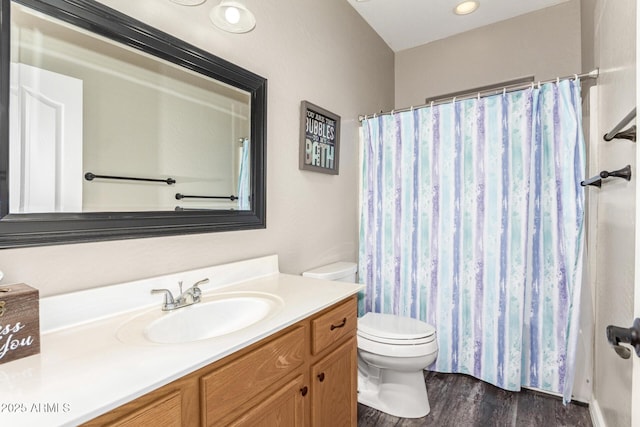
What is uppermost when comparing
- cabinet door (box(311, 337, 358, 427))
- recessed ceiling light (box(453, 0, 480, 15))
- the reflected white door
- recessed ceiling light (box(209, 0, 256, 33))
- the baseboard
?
recessed ceiling light (box(453, 0, 480, 15))

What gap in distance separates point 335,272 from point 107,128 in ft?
4.44

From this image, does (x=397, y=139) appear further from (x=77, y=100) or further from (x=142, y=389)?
(x=142, y=389)

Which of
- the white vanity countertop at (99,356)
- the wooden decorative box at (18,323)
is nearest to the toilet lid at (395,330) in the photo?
the white vanity countertop at (99,356)

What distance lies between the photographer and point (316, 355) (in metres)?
1.17

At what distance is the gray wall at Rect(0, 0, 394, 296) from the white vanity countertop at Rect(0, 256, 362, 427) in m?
0.07

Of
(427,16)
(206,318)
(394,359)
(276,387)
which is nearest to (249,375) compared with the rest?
(276,387)

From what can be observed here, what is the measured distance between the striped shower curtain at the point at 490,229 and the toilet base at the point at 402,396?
16.7 inches

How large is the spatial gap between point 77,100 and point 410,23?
2.51 meters

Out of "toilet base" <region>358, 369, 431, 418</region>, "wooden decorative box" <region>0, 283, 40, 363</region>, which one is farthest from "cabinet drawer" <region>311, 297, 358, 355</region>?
"wooden decorative box" <region>0, 283, 40, 363</region>

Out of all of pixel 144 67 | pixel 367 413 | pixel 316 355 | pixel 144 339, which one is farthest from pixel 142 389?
pixel 367 413

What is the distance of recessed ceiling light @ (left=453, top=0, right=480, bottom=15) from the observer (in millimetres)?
2361

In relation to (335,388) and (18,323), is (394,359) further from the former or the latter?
(18,323)

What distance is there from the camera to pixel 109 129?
1.06 meters

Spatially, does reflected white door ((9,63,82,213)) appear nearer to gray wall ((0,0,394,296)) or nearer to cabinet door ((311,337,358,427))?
gray wall ((0,0,394,296))
